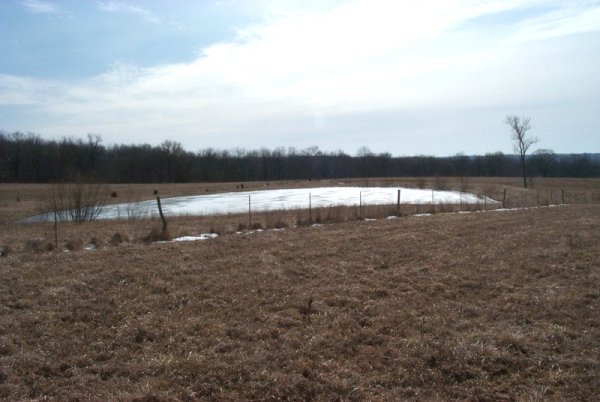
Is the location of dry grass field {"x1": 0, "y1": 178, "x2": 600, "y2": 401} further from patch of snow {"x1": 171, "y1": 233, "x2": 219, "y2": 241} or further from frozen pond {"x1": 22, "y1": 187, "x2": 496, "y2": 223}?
frozen pond {"x1": 22, "y1": 187, "x2": 496, "y2": 223}

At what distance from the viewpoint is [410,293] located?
8.09 meters

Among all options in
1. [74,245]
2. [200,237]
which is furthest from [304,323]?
[74,245]

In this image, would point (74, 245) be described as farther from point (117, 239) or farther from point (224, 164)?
point (224, 164)

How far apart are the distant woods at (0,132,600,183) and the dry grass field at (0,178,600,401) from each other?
7091 centimetres

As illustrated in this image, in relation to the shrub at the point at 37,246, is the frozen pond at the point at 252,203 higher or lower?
lower

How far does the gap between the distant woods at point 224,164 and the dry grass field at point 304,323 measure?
7091 centimetres

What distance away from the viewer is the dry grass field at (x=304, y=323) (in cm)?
485

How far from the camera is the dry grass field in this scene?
4.85m

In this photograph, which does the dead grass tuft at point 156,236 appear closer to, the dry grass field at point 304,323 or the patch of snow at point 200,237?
the patch of snow at point 200,237

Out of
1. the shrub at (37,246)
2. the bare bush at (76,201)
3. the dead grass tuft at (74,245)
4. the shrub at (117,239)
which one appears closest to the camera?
the shrub at (37,246)

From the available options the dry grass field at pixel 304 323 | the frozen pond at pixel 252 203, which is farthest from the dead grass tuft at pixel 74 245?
the frozen pond at pixel 252 203

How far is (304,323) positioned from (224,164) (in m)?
117

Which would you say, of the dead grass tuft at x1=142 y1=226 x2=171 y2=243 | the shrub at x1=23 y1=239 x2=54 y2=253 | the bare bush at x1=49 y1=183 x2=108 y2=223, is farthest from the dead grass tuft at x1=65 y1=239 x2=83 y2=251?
the bare bush at x1=49 y1=183 x2=108 y2=223

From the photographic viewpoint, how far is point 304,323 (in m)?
6.69
